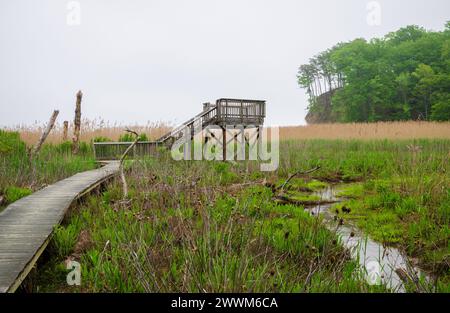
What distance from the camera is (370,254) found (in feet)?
19.2

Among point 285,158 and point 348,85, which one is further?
point 348,85

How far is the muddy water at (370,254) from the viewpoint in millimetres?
4137

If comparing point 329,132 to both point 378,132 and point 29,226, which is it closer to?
point 378,132

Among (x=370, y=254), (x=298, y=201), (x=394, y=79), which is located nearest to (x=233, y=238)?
(x=370, y=254)

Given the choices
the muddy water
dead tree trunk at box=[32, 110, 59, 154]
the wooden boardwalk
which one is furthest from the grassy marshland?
dead tree trunk at box=[32, 110, 59, 154]

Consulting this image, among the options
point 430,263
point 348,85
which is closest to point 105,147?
point 430,263

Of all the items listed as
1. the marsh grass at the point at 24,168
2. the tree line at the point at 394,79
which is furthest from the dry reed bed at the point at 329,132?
the tree line at the point at 394,79

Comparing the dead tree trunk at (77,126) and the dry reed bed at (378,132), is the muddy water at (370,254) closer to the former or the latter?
the dead tree trunk at (77,126)

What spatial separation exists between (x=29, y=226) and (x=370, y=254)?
4.90 metres

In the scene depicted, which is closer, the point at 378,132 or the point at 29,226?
the point at 29,226

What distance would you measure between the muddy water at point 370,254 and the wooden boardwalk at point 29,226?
3291 millimetres
